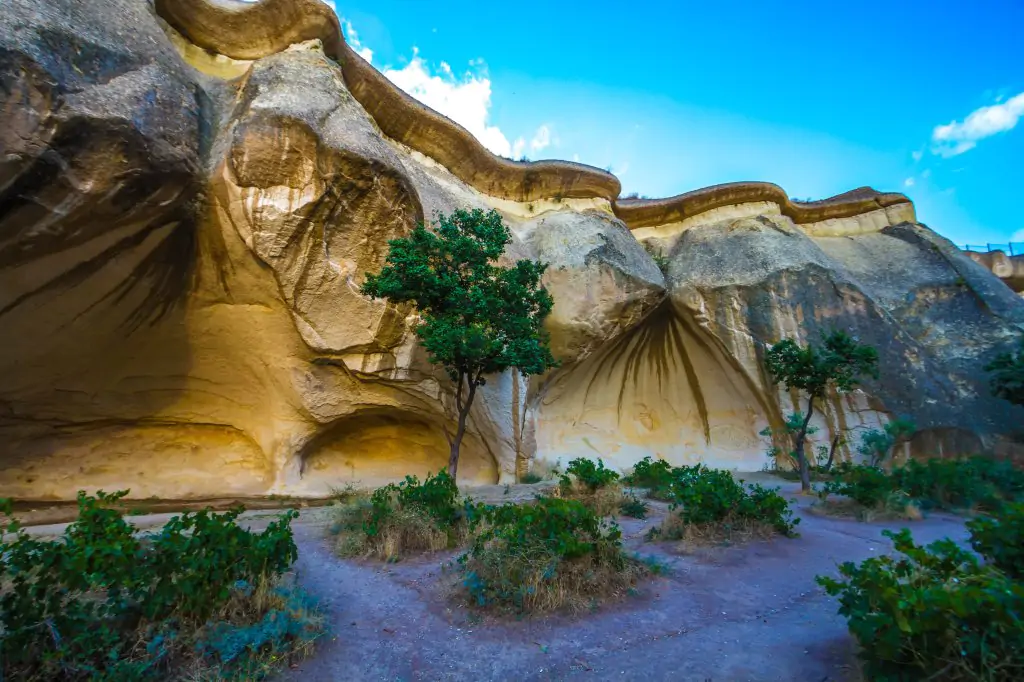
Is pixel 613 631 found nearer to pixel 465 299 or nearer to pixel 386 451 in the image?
pixel 465 299

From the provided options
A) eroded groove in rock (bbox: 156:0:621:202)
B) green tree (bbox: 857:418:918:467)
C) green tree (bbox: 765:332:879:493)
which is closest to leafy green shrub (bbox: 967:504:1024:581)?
green tree (bbox: 765:332:879:493)

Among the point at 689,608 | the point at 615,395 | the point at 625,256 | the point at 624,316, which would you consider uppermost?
the point at 625,256

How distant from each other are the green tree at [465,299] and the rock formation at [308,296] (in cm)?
221

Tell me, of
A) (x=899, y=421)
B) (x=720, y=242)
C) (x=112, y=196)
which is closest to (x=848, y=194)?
(x=720, y=242)

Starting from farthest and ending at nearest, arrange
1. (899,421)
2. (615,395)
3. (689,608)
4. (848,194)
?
(848,194)
(615,395)
(899,421)
(689,608)

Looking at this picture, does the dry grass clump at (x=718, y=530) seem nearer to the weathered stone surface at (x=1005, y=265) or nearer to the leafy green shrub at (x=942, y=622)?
the leafy green shrub at (x=942, y=622)

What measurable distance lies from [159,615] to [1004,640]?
4029 mm

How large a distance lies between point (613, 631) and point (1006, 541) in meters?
2.37

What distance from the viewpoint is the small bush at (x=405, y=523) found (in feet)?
15.8

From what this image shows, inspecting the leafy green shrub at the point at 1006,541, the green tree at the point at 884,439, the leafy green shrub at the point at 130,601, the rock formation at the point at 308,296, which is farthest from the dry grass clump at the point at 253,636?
the green tree at the point at 884,439

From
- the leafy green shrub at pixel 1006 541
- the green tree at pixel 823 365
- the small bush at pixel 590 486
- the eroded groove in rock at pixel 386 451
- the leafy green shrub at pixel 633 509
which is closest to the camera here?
the leafy green shrub at pixel 1006 541

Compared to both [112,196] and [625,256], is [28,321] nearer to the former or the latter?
[112,196]

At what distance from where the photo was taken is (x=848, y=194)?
2070 cm

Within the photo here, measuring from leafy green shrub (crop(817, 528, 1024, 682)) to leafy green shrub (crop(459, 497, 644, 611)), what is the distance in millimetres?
1778
